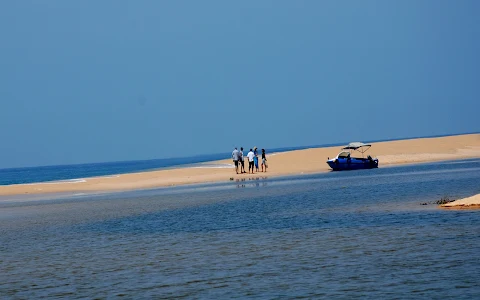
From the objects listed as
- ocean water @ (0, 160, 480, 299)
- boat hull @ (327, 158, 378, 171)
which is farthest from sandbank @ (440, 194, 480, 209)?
boat hull @ (327, 158, 378, 171)

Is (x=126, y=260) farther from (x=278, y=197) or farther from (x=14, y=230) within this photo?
(x=278, y=197)

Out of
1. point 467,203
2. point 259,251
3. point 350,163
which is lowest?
point 259,251

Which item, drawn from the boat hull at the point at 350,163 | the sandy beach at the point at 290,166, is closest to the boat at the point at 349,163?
the boat hull at the point at 350,163

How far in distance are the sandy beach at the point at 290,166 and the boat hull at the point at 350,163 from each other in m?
2.62

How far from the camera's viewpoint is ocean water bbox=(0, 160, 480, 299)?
13.9 meters

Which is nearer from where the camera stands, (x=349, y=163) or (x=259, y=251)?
(x=259, y=251)

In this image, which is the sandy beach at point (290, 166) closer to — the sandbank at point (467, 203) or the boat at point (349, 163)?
the boat at point (349, 163)

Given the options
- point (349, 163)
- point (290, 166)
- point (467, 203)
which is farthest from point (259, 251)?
point (290, 166)

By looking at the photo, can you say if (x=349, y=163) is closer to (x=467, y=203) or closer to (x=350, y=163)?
(x=350, y=163)

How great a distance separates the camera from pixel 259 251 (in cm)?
1831

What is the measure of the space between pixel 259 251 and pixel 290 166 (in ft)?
163

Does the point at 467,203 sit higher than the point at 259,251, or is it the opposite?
the point at 467,203

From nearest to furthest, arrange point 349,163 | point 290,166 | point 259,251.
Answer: point 259,251 → point 349,163 → point 290,166

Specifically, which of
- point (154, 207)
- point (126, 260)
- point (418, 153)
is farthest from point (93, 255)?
point (418, 153)
